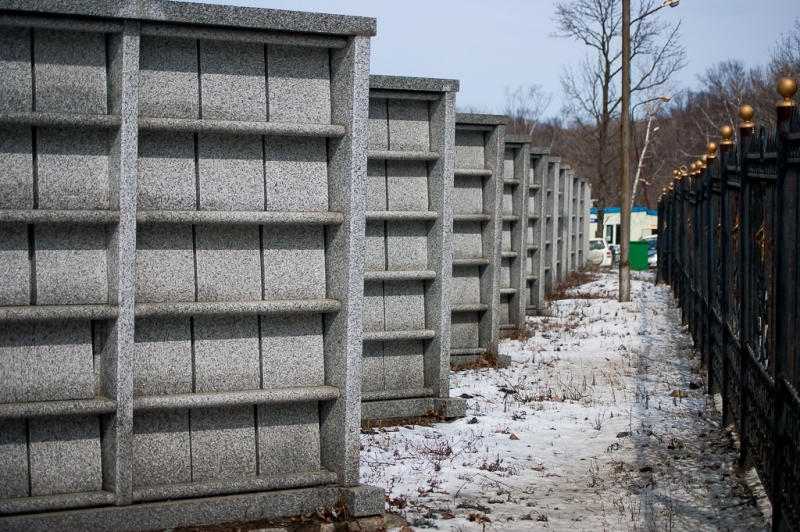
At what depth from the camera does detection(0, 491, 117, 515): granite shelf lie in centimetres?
488

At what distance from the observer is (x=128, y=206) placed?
500cm

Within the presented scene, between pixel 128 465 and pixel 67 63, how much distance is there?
2.21 m

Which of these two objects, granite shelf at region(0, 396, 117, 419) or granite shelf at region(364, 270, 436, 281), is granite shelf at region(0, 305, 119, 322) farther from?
granite shelf at region(364, 270, 436, 281)

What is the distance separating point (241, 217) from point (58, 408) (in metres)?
1.43

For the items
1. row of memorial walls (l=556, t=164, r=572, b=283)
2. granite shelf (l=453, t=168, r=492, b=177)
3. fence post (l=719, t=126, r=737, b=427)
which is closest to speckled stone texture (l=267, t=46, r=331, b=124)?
fence post (l=719, t=126, r=737, b=427)

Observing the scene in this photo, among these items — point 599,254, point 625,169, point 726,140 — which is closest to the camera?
point 726,140

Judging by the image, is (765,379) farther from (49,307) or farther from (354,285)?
(49,307)

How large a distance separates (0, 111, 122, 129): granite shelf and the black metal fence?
3559 mm

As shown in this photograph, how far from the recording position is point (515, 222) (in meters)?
13.7

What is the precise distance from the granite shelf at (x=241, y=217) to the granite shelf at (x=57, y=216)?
188 mm

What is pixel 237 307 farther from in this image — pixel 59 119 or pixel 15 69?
pixel 15 69

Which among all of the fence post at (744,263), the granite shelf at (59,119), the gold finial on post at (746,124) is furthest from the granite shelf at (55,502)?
the gold finial on post at (746,124)

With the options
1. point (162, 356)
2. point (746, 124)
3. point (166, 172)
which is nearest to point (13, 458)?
point (162, 356)

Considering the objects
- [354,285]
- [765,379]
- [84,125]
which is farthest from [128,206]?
[765,379]
